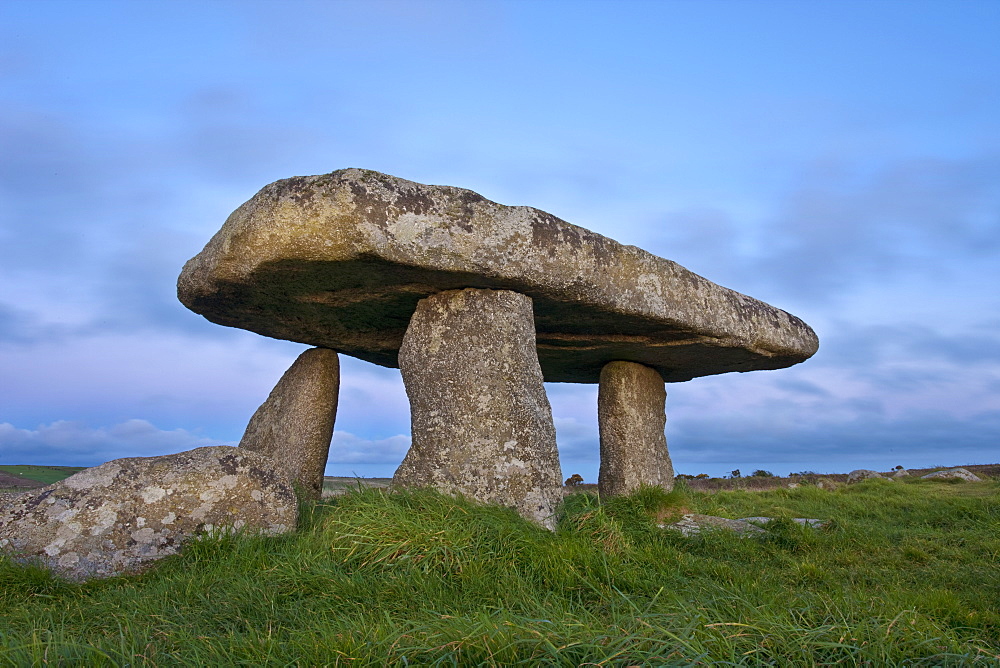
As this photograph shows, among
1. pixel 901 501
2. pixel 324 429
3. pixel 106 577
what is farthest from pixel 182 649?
pixel 901 501

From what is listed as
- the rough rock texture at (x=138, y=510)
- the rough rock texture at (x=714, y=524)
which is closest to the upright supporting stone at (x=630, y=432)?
the rough rock texture at (x=714, y=524)

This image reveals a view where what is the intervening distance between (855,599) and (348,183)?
180 inches

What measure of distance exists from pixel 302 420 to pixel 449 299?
2803 millimetres

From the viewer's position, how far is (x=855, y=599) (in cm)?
423

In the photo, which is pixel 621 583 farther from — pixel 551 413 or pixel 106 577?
pixel 106 577

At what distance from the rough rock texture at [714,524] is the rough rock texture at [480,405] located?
5.18 feet

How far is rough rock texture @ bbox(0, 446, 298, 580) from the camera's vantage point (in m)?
5.16

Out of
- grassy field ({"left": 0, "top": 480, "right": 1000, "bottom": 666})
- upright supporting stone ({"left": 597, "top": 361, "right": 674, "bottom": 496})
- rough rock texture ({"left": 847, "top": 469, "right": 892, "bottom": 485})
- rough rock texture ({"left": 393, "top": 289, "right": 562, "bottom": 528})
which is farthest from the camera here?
rough rock texture ({"left": 847, "top": 469, "right": 892, "bottom": 485})

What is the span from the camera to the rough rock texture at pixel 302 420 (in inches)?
335

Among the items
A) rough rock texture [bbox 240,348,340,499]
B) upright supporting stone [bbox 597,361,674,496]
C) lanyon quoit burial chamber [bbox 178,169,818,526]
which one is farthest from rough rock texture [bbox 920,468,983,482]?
rough rock texture [bbox 240,348,340,499]

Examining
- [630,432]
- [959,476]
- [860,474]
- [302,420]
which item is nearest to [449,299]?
[302,420]

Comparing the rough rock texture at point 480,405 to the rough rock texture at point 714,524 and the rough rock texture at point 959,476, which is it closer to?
the rough rock texture at point 714,524

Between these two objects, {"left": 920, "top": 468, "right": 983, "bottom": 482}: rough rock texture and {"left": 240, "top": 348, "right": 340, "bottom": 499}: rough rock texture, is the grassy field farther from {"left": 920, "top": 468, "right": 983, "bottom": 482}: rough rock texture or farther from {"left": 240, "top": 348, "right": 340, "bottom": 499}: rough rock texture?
{"left": 920, "top": 468, "right": 983, "bottom": 482}: rough rock texture

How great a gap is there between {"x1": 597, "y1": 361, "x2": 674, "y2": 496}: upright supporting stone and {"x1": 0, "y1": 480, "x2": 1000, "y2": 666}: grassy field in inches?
105
